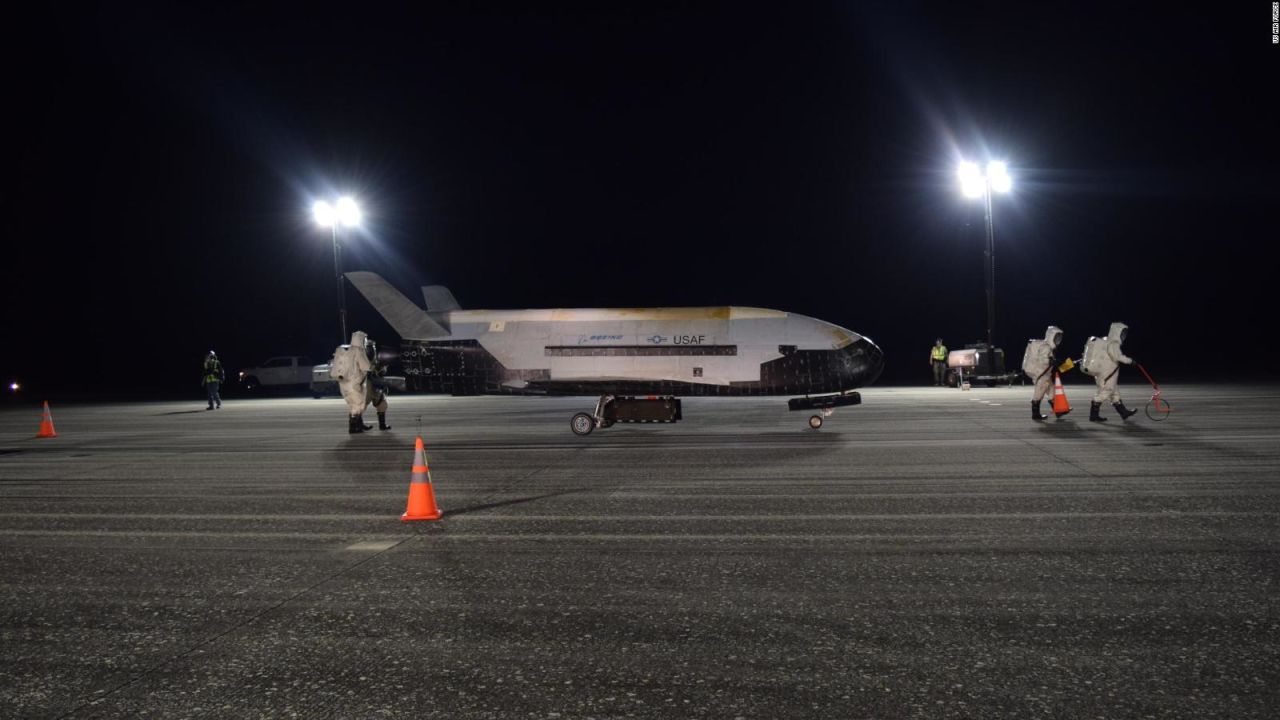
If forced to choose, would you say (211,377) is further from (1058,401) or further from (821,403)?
(1058,401)

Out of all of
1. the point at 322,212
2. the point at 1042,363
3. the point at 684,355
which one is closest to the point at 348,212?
the point at 322,212

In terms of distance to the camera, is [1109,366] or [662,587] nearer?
[662,587]

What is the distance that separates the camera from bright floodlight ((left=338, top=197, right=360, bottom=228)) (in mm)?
31391

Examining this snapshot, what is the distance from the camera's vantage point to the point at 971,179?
32.8 metres

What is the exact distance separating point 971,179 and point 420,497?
1180 inches

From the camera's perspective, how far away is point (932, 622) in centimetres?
493

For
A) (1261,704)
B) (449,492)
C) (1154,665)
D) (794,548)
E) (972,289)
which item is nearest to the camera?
(1261,704)

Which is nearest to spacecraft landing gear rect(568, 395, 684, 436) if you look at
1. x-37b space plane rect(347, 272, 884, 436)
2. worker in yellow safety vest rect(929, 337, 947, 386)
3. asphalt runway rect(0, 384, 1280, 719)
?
x-37b space plane rect(347, 272, 884, 436)

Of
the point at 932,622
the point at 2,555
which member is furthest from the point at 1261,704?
the point at 2,555

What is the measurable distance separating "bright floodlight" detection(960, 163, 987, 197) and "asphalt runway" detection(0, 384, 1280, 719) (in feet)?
70.7

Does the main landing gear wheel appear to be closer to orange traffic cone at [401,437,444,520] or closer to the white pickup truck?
orange traffic cone at [401,437,444,520]

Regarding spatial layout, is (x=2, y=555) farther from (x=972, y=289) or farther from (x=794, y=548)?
(x=972, y=289)

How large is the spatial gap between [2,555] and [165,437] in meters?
12.3

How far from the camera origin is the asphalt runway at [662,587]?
3992 millimetres
